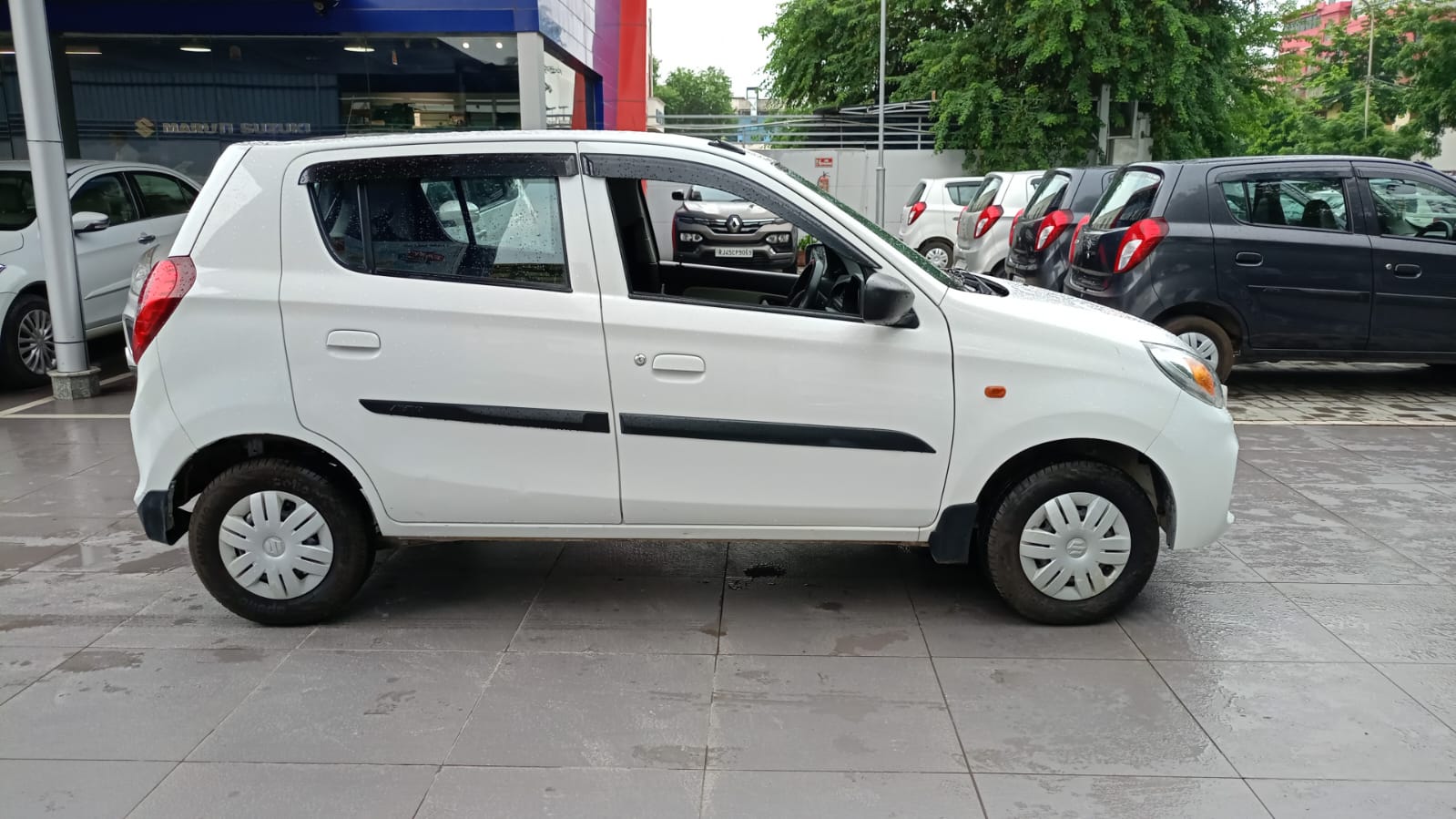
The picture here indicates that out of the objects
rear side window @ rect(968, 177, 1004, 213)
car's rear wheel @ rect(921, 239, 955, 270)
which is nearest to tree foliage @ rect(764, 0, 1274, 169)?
car's rear wheel @ rect(921, 239, 955, 270)

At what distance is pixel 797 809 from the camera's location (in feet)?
10.2

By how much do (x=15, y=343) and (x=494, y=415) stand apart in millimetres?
6796

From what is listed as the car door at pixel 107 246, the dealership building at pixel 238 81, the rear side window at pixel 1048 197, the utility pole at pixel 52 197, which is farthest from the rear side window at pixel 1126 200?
the car door at pixel 107 246

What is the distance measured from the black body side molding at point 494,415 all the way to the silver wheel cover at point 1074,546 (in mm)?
1642

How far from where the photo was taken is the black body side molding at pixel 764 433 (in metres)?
4.11

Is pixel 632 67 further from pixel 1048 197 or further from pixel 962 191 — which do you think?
pixel 1048 197

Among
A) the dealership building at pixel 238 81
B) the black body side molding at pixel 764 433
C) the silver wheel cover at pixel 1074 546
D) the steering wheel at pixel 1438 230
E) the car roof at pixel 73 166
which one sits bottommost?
the silver wheel cover at pixel 1074 546

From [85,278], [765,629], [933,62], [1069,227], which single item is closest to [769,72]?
[933,62]

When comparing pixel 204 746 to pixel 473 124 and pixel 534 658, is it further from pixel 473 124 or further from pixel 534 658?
pixel 473 124

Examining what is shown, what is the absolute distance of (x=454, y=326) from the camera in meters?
4.07

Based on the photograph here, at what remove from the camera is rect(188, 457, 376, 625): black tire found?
420cm

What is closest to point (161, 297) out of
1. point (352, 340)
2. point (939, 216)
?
point (352, 340)

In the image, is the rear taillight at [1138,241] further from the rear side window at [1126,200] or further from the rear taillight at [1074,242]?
the rear taillight at [1074,242]

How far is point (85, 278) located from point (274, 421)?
255 inches
